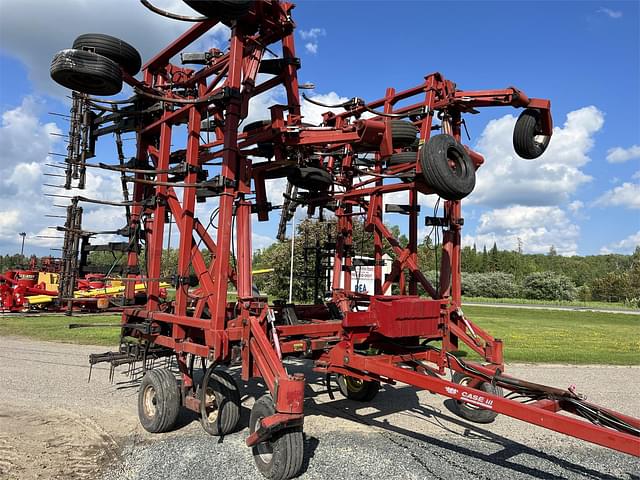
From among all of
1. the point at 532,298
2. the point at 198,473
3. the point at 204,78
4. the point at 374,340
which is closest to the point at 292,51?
the point at 204,78

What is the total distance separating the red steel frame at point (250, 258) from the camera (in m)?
5.36

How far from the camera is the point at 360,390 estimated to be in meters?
7.86

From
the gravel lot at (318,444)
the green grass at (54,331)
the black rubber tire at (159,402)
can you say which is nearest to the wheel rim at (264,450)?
the gravel lot at (318,444)

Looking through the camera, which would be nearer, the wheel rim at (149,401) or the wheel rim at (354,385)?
the wheel rim at (149,401)

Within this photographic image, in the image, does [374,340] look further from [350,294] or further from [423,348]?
[350,294]

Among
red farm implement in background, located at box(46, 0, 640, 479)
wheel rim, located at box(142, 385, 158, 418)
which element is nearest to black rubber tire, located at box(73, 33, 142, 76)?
red farm implement in background, located at box(46, 0, 640, 479)

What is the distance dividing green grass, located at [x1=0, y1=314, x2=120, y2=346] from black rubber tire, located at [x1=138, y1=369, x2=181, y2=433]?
26.7 feet

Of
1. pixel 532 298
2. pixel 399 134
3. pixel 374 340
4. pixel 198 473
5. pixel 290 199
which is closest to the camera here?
pixel 198 473

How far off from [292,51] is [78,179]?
12.1 feet

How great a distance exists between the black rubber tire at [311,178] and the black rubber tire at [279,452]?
431 centimetres

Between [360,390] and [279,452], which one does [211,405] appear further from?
[360,390]

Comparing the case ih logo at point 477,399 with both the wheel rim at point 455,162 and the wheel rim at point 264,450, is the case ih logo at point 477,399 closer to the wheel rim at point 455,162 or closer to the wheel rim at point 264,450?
the wheel rim at point 264,450

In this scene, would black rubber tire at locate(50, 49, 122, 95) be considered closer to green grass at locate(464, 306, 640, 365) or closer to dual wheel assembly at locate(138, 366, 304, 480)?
dual wheel assembly at locate(138, 366, 304, 480)

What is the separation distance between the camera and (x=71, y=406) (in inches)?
283
